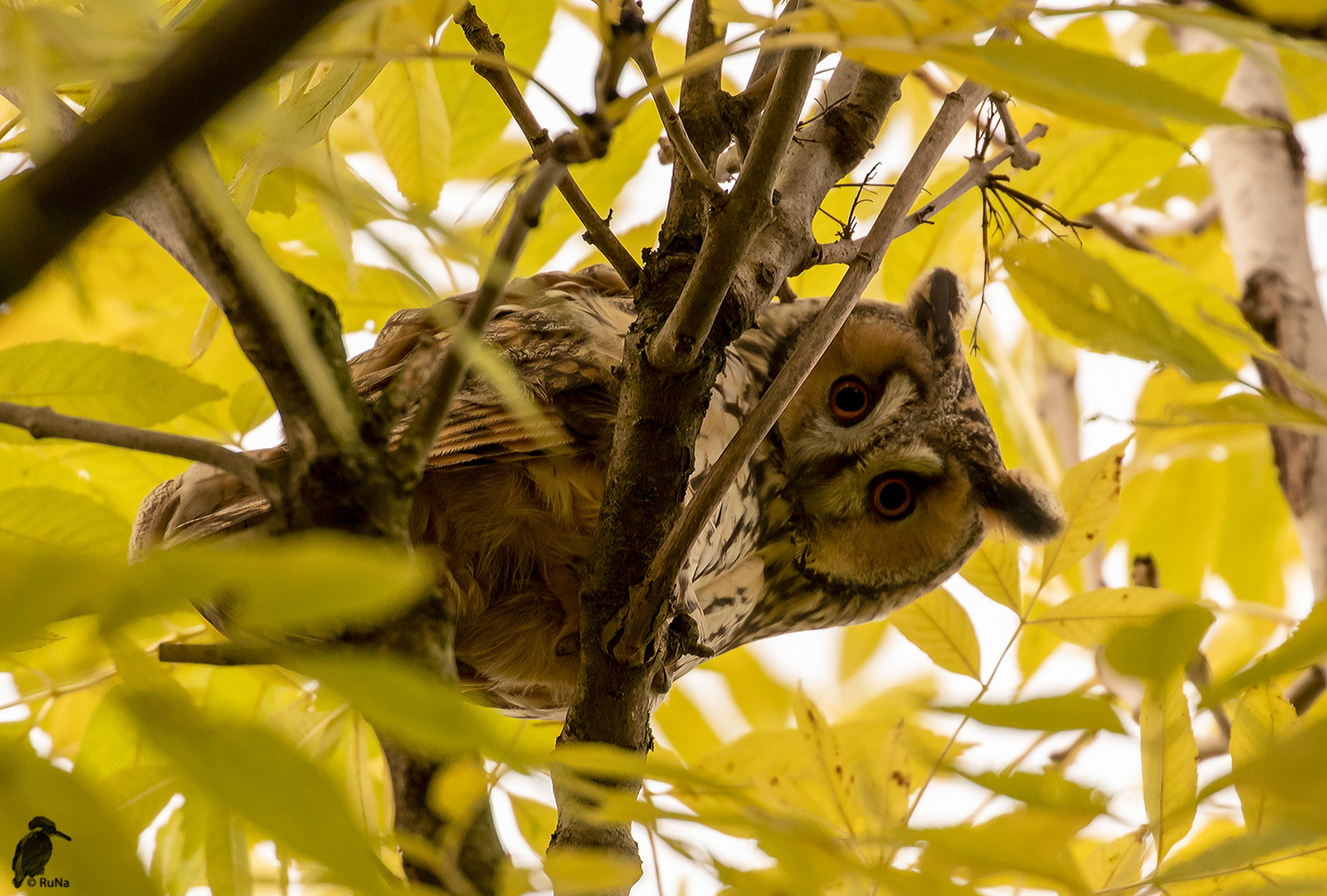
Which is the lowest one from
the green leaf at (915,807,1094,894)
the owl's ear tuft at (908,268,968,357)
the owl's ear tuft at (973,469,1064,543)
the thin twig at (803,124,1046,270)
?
the green leaf at (915,807,1094,894)

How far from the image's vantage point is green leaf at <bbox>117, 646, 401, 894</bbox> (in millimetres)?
304

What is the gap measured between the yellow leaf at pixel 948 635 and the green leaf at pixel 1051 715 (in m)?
0.85

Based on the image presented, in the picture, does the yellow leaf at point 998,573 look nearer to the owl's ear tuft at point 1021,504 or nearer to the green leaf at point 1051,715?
the owl's ear tuft at point 1021,504

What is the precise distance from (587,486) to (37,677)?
60cm

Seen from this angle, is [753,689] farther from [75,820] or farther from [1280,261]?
[75,820]

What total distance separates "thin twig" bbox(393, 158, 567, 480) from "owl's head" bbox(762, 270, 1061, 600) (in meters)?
1.06

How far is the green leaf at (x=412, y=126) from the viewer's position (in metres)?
1.01

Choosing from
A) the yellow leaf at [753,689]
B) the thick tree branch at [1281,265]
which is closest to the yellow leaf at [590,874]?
the yellow leaf at [753,689]

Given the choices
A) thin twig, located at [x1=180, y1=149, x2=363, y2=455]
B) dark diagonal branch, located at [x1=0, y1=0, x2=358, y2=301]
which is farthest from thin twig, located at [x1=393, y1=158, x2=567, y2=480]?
dark diagonal branch, located at [x1=0, y1=0, x2=358, y2=301]

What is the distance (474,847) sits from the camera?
0.54m

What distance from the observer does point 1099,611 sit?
121cm

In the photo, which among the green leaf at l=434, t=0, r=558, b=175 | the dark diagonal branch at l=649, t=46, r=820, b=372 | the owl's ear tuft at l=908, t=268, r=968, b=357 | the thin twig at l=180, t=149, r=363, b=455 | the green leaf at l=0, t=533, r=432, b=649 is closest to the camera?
the green leaf at l=0, t=533, r=432, b=649

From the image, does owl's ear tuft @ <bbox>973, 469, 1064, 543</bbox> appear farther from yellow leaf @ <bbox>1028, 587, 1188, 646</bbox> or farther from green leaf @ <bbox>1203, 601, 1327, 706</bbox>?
green leaf @ <bbox>1203, 601, 1327, 706</bbox>

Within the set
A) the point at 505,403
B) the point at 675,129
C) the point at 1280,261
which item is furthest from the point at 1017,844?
the point at 1280,261
